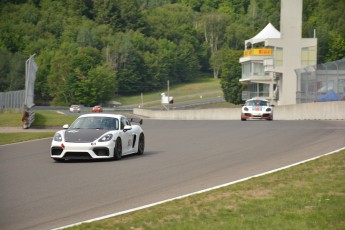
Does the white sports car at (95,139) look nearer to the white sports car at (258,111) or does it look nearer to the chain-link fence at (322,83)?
the white sports car at (258,111)

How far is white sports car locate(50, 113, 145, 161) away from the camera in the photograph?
63.4 feet

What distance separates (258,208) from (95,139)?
885 cm

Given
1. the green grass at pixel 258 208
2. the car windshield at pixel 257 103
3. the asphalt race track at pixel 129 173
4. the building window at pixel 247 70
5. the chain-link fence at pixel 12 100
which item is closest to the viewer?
the green grass at pixel 258 208

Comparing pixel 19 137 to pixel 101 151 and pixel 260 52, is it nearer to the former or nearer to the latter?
pixel 101 151

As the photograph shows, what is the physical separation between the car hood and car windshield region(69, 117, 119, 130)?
1.76 feet

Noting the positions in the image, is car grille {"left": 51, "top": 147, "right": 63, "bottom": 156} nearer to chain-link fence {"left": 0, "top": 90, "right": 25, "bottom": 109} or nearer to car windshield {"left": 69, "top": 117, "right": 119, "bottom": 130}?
car windshield {"left": 69, "top": 117, "right": 119, "bottom": 130}

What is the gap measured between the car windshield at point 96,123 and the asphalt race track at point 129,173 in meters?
0.96

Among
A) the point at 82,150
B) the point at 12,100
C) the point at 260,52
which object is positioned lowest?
the point at 12,100

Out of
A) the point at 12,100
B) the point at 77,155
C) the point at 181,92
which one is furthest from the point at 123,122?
the point at 181,92

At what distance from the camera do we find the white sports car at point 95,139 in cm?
1931

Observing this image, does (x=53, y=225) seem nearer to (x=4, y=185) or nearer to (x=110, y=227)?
(x=110, y=227)

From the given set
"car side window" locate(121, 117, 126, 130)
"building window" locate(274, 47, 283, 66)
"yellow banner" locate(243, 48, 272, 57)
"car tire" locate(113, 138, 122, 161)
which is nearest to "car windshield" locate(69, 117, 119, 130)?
"car side window" locate(121, 117, 126, 130)

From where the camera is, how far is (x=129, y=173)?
1650 cm

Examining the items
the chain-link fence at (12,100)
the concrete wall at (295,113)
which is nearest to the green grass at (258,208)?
the concrete wall at (295,113)
